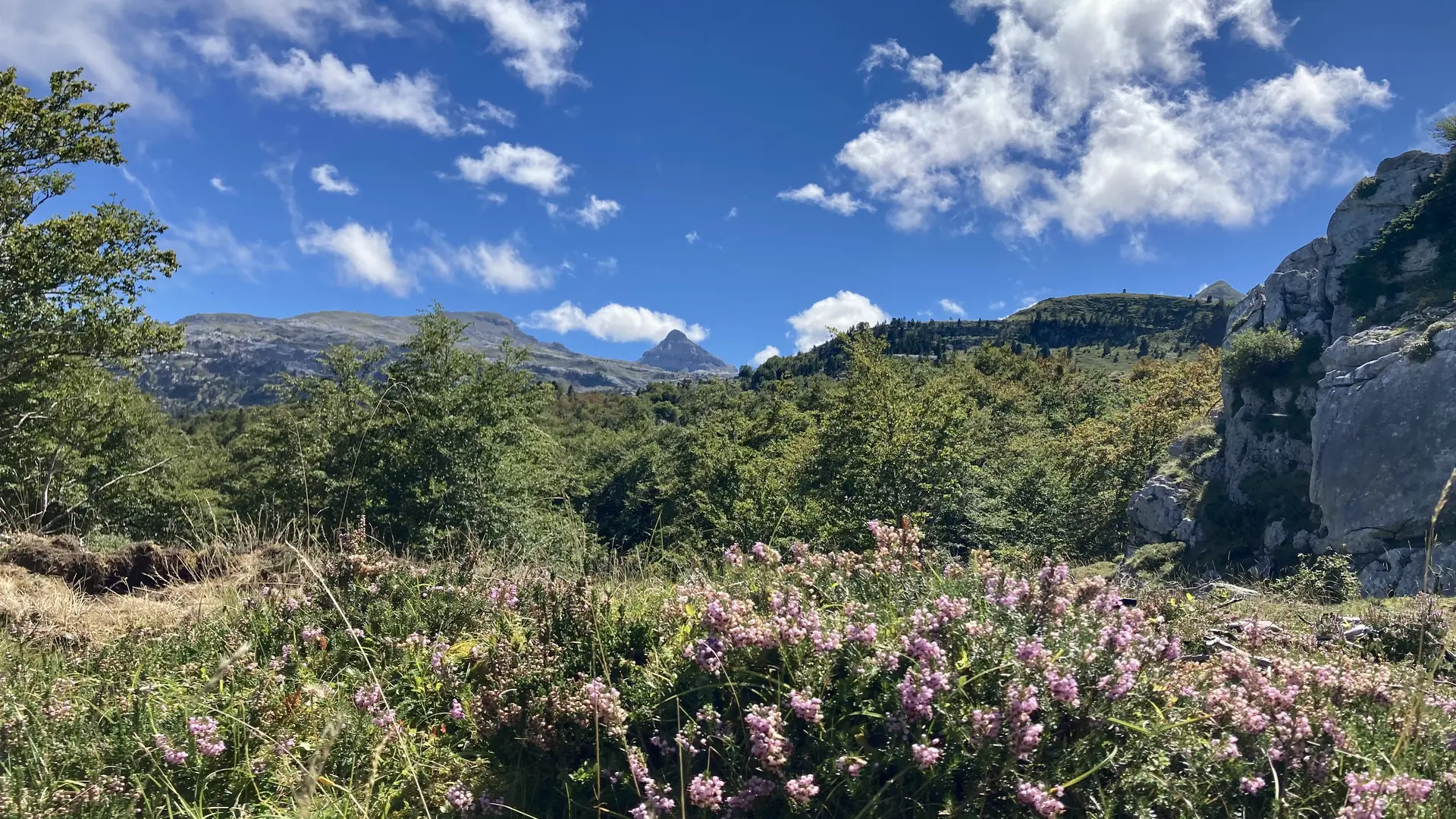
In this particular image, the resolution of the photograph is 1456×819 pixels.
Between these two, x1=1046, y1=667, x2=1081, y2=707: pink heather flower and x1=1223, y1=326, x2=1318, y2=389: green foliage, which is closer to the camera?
x1=1046, y1=667, x2=1081, y2=707: pink heather flower

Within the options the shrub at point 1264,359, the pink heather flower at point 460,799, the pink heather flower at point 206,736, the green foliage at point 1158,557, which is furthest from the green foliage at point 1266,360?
the pink heather flower at point 206,736

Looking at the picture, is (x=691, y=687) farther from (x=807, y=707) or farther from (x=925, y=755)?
(x=925, y=755)

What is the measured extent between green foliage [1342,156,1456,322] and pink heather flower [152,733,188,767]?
1392 inches

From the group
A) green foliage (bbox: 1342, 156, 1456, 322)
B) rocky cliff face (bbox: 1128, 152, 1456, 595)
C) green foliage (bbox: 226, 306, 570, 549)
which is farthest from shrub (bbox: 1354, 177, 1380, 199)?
green foliage (bbox: 226, 306, 570, 549)

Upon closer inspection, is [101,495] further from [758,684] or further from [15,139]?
[758,684]

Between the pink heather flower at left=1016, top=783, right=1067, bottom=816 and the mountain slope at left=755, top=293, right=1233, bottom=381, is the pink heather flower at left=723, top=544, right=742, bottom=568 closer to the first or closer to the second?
the pink heather flower at left=1016, top=783, right=1067, bottom=816

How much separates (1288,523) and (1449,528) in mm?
5844

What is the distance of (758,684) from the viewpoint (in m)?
2.64

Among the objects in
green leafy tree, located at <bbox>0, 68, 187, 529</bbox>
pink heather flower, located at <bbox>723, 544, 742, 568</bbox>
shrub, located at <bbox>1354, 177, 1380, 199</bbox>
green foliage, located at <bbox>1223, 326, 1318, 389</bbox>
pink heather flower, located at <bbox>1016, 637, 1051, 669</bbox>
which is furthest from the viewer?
shrub, located at <bbox>1354, 177, 1380, 199</bbox>

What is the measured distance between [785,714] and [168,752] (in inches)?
90.5

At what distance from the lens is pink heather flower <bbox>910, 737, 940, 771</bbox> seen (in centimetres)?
207

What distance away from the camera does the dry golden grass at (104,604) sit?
4.22 metres

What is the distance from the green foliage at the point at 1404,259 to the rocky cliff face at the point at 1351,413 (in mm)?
50

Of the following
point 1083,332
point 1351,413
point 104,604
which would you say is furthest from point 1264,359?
point 1083,332
